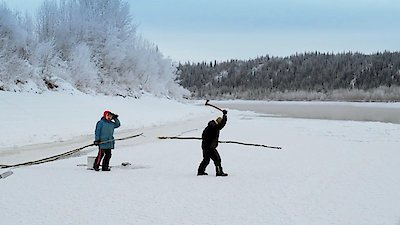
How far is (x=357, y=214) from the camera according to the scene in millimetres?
8047

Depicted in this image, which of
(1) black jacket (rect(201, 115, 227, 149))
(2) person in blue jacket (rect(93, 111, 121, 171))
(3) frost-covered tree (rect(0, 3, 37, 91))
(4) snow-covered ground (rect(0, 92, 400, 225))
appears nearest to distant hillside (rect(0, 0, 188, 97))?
(3) frost-covered tree (rect(0, 3, 37, 91))

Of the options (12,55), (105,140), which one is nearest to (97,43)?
(12,55)

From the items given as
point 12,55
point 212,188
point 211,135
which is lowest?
point 212,188

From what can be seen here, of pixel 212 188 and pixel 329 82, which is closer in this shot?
pixel 212 188

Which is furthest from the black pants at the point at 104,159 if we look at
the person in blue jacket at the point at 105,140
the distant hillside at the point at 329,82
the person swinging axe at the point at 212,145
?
the distant hillside at the point at 329,82

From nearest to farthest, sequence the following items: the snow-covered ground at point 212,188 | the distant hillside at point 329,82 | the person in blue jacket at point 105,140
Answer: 1. the snow-covered ground at point 212,188
2. the person in blue jacket at point 105,140
3. the distant hillside at point 329,82

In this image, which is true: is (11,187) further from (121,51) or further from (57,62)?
(121,51)

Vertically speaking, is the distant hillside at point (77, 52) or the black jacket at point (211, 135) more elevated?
the distant hillside at point (77, 52)

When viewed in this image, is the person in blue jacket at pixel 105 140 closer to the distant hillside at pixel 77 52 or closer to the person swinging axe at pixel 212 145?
the person swinging axe at pixel 212 145

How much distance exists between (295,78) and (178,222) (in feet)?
614

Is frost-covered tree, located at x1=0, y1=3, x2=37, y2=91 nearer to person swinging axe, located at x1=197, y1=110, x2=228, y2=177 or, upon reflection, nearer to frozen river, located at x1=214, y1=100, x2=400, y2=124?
person swinging axe, located at x1=197, y1=110, x2=228, y2=177

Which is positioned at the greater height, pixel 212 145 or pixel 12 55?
pixel 12 55

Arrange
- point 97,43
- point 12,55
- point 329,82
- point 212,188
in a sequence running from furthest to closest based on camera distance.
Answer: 1. point 329,82
2. point 97,43
3. point 12,55
4. point 212,188

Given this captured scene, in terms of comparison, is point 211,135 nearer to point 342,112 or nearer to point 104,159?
point 104,159
